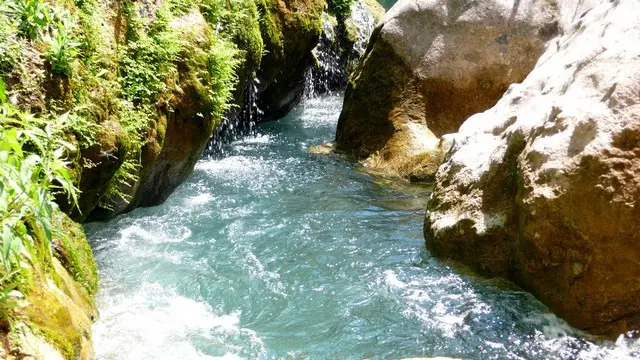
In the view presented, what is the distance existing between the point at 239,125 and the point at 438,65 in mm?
3914

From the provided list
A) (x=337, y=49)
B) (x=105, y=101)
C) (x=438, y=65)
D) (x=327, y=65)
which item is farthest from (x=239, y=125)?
(x=105, y=101)

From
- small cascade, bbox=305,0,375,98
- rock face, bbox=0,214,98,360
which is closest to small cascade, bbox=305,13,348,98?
small cascade, bbox=305,0,375,98

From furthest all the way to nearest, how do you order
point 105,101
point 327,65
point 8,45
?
1. point 327,65
2. point 105,101
3. point 8,45

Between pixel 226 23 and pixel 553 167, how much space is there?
5.57 m

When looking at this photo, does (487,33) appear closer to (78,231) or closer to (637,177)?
(637,177)

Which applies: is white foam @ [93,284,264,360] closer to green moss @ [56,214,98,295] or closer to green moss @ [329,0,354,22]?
green moss @ [56,214,98,295]

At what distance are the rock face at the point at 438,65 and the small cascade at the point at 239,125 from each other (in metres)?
2.32

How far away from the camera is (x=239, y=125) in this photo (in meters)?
12.2

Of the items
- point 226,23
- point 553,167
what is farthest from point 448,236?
point 226,23

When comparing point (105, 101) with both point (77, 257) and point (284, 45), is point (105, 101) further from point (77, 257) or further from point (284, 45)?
point (284, 45)

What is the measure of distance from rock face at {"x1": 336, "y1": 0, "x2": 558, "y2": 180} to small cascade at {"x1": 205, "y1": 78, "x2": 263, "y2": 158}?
7.60ft

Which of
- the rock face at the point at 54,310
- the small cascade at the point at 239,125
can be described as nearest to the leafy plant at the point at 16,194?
the rock face at the point at 54,310

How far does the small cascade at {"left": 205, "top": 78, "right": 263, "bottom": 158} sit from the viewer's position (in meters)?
11.0

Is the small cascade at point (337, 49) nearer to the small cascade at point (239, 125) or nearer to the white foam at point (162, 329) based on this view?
the small cascade at point (239, 125)
